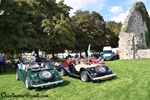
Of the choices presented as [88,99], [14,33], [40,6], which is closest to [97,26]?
[40,6]

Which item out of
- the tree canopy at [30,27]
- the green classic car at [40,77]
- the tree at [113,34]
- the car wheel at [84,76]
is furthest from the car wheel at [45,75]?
the tree at [113,34]

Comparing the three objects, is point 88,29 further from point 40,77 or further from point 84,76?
point 40,77

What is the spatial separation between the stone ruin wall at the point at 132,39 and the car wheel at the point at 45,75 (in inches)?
651

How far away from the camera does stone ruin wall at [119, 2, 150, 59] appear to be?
23625 millimetres

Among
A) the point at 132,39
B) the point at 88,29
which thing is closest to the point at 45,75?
the point at 132,39

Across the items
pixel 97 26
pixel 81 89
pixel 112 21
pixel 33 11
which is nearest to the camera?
pixel 81 89

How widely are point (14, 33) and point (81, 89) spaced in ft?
41.9

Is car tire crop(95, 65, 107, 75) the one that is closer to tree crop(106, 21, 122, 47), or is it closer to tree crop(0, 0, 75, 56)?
tree crop(0, 0, 75, 56)

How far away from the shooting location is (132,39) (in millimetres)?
23469

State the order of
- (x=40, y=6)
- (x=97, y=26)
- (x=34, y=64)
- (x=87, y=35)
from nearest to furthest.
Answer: (x=34, y=64) < (x=40, y=6) < (x=87, y=35) < (x=97, y=26)

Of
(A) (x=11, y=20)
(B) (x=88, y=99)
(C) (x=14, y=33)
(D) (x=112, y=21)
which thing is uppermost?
(D) (x=112, y=21)

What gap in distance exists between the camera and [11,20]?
19094mm

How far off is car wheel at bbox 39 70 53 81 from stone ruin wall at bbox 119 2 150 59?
16.5 metres

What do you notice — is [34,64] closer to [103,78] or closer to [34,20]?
[103,78]
